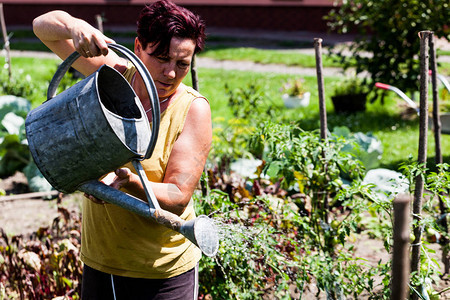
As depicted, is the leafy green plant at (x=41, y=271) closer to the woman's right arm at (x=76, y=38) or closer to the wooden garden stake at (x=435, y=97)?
the woman's right arm at (x=76, y=38)

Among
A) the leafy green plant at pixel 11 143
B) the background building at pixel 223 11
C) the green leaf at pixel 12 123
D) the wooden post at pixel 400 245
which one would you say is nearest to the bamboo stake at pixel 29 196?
the leafy green plant at pixel 11 143

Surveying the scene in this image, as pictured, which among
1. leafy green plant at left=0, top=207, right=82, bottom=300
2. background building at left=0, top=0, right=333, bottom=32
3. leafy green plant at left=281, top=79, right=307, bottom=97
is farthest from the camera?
background building at left=0, top=0, right=333, bottom=32

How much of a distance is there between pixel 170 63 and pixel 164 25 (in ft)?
0.36

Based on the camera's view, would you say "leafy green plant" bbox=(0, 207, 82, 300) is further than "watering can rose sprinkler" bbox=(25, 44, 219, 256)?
Yes

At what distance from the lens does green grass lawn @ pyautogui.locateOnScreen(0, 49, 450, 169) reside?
17.2ft

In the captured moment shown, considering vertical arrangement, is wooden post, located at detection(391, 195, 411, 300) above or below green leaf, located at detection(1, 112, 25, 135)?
above

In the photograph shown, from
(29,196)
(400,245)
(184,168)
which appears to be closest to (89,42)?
(184,168)

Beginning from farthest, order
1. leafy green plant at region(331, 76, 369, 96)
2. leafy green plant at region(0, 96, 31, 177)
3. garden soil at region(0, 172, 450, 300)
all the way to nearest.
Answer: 1. leafy green plant at region(331, 76, 369, 96)
2. leafy green plant at region(0, 96, 31, 177)
3. garden soil at region(0, 172, 450, 300)

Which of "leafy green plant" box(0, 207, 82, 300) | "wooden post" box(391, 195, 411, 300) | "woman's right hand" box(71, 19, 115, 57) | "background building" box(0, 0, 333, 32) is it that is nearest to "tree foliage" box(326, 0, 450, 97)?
"leafy green plant" box(0, 207, 82, 300)

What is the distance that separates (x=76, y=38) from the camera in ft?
5.47

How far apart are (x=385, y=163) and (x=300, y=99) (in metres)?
2.00

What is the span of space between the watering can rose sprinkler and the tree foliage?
16.5ft

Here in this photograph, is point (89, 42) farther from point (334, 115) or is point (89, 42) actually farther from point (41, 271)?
point (334, 115)

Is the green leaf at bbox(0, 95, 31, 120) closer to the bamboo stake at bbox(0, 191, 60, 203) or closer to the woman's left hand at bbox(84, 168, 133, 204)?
the bamboo stake at bbox(0, 191, 60, 203)
